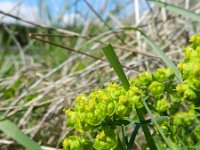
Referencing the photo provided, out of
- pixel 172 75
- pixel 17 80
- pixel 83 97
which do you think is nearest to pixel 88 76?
pixel 17 80

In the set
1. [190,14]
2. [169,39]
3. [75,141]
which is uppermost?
[169,39]

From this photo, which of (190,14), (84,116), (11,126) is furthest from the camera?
(190,14)

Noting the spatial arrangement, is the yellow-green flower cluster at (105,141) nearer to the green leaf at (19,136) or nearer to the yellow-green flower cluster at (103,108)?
the yellow-green flower cluster at (103,108)

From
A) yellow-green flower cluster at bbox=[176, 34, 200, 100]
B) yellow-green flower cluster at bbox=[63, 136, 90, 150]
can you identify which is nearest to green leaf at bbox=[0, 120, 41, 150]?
yellow-green flower cluster at bbox=[63, 136, 90, 150]

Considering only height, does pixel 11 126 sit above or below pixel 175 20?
below

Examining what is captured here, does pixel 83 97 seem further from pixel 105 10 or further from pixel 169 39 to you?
pixel 105 10

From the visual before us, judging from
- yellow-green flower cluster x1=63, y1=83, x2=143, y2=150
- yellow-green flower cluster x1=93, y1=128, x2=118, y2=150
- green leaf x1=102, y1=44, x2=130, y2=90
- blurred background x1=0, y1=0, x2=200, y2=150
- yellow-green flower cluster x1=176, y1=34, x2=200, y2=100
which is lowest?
yellow-green flower cluster x1=93, y1=128, x2=118, y2=150

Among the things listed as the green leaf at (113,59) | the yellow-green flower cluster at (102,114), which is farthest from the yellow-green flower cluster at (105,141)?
the green leaf at (113,59)

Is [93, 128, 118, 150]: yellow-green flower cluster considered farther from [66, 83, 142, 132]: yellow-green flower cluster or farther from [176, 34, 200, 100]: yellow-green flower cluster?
[176, 34, 200, 100]: yellow-green flower cluster
